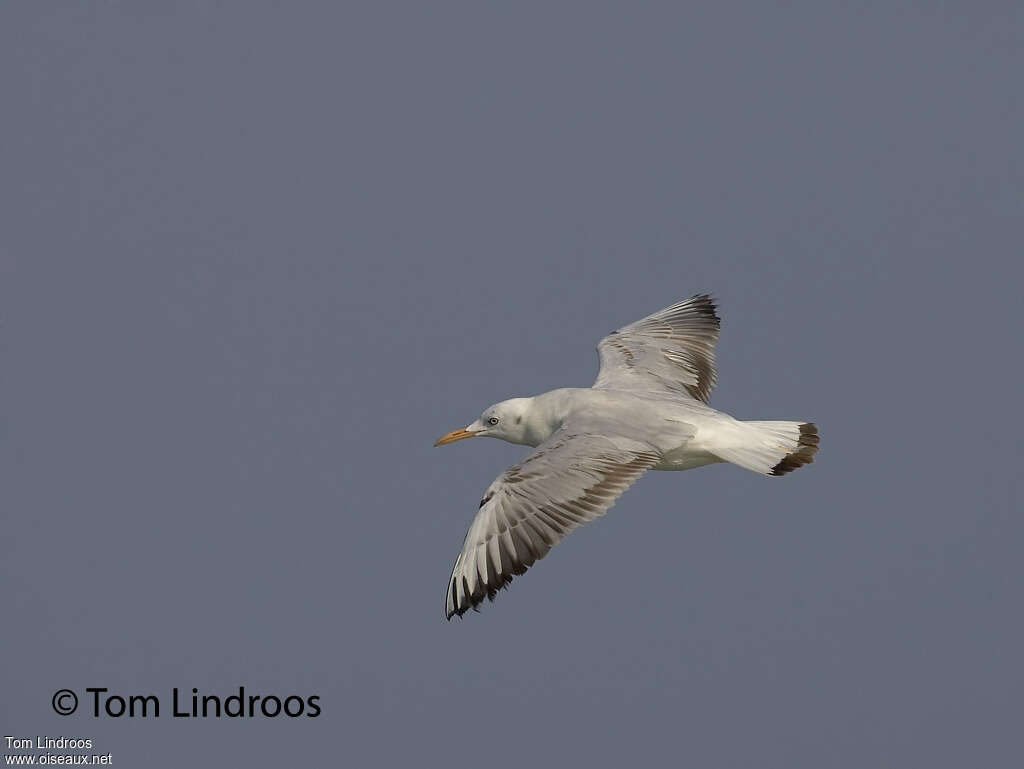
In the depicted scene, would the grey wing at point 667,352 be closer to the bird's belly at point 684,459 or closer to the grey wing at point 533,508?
the bird's belly at point 684,459

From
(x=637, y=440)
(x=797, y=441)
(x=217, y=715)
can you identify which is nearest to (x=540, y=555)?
(x=637, y=440)

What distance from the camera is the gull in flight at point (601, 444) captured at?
42.6 feet

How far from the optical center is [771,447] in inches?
566

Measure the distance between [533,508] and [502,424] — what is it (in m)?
2.62

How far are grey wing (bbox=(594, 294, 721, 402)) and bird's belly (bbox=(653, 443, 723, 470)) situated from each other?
4.79 ft

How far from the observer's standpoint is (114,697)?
17141mm

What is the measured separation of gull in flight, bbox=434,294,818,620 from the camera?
12984 millimetres

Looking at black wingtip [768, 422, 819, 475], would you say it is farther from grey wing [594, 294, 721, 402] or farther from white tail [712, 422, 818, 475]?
grey wing [594, 294, 721, 402]

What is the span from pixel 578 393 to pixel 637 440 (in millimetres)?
1091

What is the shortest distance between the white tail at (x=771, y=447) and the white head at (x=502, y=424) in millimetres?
1914

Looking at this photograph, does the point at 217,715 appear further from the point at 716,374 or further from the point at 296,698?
the point at 716,374

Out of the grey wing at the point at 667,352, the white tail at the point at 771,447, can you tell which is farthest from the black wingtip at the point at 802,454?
the grey wing at the point at 667,352

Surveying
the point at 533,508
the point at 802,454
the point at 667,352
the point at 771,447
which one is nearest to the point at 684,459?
the point at 771,447

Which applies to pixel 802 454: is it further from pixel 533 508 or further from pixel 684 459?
pixel 533 508
